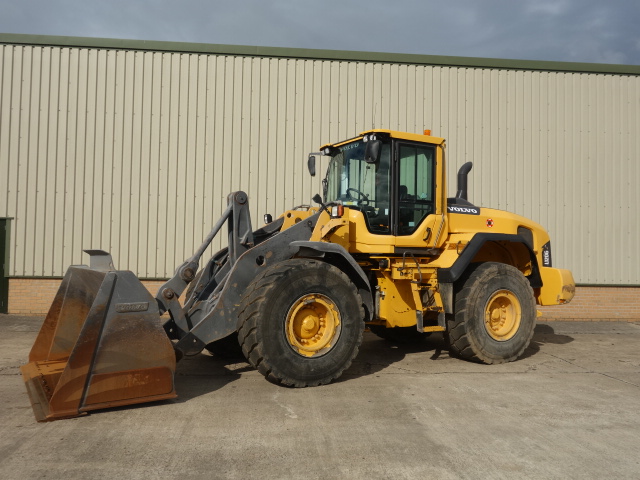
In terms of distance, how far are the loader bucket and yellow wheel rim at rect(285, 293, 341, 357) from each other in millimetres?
1377

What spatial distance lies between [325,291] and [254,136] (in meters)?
6.63

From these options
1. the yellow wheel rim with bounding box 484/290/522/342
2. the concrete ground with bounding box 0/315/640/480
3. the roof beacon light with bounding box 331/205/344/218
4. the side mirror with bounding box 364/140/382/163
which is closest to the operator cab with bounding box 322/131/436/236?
the roof beacon light with bounding box 331/205/344/218

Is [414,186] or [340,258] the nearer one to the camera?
[340,258]

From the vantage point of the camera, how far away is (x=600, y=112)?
12789mm

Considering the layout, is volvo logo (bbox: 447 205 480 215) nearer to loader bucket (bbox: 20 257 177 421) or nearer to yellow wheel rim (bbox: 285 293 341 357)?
yellow wheel rim (bbox: 285 293 341 357)

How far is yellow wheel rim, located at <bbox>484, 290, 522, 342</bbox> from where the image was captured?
7.53m

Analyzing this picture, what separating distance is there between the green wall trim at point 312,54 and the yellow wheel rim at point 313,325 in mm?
7600

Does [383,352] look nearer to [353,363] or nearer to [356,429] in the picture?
[353,363]

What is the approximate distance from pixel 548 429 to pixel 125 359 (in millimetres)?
3736

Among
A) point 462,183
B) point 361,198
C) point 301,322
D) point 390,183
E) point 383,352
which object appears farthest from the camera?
point 462,183

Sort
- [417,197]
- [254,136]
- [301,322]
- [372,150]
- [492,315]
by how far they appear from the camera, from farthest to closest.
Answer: [254,136], [492,315], [417,197], [372,150], [301,322]

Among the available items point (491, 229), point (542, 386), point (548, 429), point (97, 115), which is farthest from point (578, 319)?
point (97, 115)

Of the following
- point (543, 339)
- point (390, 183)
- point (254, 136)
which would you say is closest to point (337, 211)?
point (390, 183)

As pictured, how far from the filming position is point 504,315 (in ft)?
25.2
